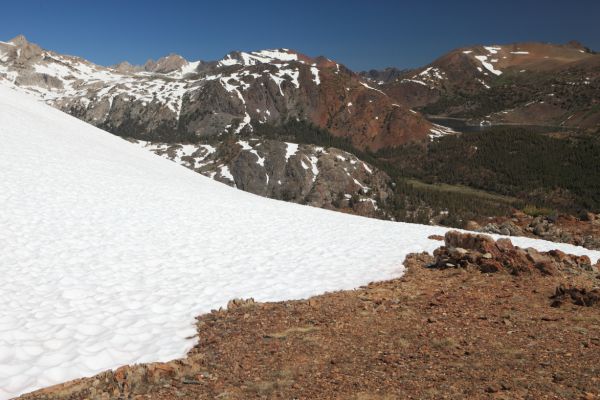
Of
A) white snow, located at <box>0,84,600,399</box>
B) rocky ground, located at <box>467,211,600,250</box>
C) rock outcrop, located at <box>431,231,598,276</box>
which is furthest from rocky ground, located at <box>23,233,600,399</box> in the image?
rocky ground, located at <box>467,211,600,250</box>

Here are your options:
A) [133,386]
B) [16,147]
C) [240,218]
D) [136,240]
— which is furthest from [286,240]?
[16,147]

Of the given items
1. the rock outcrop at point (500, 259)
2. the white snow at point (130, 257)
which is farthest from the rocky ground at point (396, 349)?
the white snow at point (130, 257)

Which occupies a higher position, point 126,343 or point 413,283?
point 413,283

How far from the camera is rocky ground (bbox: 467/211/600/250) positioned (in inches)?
1195

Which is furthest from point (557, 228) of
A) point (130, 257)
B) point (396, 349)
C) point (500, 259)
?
point (130, 257)

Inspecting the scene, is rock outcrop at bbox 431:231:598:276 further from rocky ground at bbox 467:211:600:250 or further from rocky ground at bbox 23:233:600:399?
rocky ground at bbox 467:211:600:250

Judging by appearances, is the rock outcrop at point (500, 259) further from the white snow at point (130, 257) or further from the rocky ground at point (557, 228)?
the rocky ground at point (557, 228)

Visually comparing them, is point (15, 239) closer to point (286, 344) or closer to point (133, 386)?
point (133, 386)

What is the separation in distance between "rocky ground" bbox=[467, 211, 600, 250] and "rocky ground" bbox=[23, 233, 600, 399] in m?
19.5

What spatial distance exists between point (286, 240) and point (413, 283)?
26.5ft

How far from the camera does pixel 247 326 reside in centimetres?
1049

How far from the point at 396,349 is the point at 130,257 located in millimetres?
11530

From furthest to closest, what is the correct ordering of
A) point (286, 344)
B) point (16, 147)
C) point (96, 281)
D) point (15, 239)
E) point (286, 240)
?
1. point (16, 147)
2. point (286, 240)
3. point (15, 239)
4. point (96, 281)
5. point (286, 344)

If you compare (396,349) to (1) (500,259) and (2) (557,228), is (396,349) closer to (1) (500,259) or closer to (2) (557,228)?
(1) (500,259)
